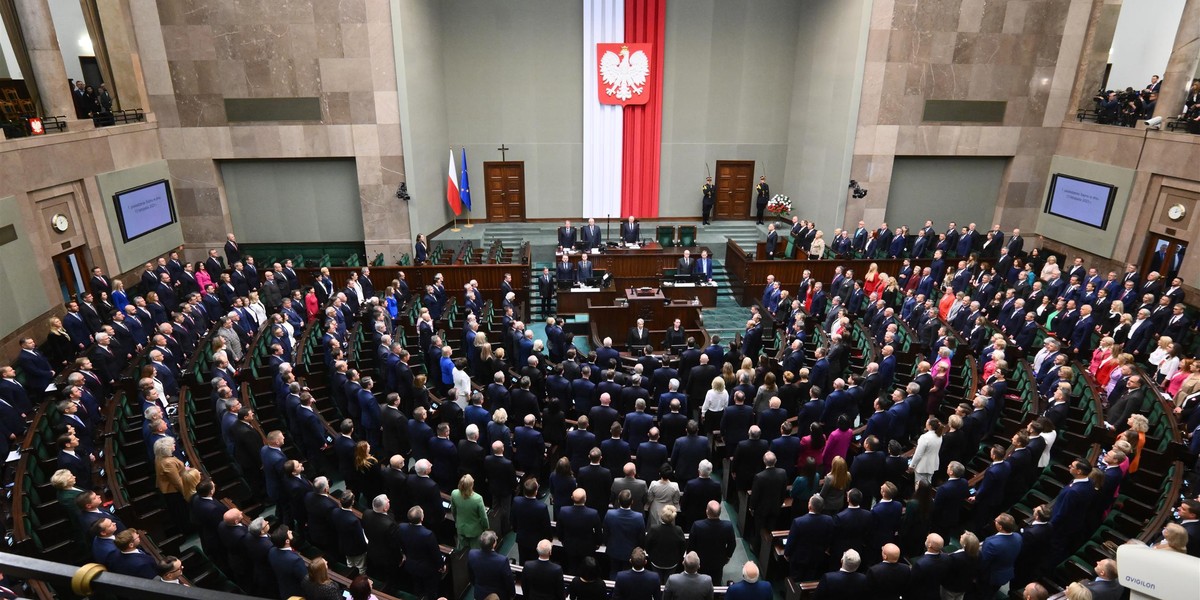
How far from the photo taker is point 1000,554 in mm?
5352

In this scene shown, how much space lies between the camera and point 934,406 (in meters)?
9.03

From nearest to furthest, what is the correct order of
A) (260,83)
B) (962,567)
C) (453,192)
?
(962,567)
(260,83)
(453,192)

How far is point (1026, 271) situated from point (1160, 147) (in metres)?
5.11

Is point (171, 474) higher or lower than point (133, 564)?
lower

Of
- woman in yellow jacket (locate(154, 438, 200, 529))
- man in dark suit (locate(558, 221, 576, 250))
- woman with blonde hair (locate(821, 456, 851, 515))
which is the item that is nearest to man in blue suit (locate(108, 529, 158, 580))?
woman in yellow jacket (locate(154, 438, 200, 529))

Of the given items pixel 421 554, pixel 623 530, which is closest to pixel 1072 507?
pixel 623 530

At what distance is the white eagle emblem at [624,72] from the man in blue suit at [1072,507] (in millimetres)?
16114

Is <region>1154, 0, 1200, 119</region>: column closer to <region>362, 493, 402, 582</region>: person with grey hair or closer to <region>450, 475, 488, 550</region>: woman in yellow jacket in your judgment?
<region>450, 475, 488, 550</region>: woman in yellow jacket

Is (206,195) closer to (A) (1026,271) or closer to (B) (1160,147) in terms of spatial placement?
(A) (1026,271)

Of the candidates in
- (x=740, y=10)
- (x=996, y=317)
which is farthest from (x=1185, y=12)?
(x=740, y=10)

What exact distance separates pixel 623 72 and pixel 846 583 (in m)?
17.0

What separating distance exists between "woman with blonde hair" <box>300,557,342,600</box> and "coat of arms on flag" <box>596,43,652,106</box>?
56.2 ft

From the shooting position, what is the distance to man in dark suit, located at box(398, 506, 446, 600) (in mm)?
5418

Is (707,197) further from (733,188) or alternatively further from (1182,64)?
(1182,64)
